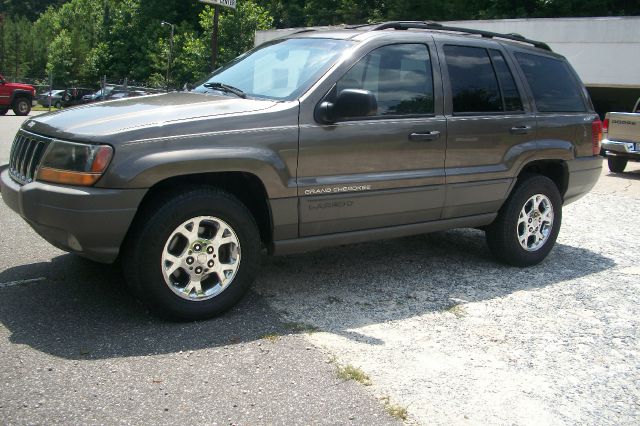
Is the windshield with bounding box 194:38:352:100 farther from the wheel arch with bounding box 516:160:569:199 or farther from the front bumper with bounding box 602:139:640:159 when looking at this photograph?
the front bumper with bounding box 602:139:640:159

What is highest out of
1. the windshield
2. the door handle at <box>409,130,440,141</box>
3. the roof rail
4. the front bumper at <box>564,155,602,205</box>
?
the roof rail

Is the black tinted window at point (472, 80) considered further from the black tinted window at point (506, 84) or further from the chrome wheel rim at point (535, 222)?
the chrome wheel rim at point (535, 222)

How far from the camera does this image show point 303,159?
4.30 meters

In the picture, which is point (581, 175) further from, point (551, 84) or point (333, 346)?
point (333, 346)

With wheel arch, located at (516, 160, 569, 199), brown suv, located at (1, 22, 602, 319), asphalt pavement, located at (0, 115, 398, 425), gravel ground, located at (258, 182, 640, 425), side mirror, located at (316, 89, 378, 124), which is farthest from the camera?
wheel arch, located at (516, 160, 569, 199)

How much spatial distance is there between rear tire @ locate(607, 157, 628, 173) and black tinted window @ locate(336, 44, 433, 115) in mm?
10943

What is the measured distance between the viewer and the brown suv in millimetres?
3773

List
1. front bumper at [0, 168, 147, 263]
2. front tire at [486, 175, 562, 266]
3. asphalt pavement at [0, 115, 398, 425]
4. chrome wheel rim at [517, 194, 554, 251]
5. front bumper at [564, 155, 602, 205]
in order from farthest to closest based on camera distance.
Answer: front bumper at [564, 155, 602, 205] < chrome wheel rim at [517, 194, 554, 251] < front tire at [486, 175, 562, 266] < front bumper at [0, 168, 147, 263] < asphalt pavement at [0, 115, 398, 425]

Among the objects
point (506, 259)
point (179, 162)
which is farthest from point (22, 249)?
point (506, 259)

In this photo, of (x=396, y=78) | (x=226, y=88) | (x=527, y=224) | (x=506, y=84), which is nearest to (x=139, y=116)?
(x=226, y=88)

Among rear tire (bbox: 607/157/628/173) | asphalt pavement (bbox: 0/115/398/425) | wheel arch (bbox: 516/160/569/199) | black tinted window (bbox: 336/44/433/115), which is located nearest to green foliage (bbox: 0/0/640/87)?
rear tire (bbox: 607/157/628/173)

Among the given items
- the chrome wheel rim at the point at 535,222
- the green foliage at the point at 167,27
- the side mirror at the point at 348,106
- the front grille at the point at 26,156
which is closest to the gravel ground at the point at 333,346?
the chrome wheel rim at the point at 535,222

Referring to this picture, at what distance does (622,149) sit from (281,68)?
11077 millimetres

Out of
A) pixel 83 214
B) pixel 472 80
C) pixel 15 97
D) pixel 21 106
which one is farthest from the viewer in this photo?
pixel 21 106
